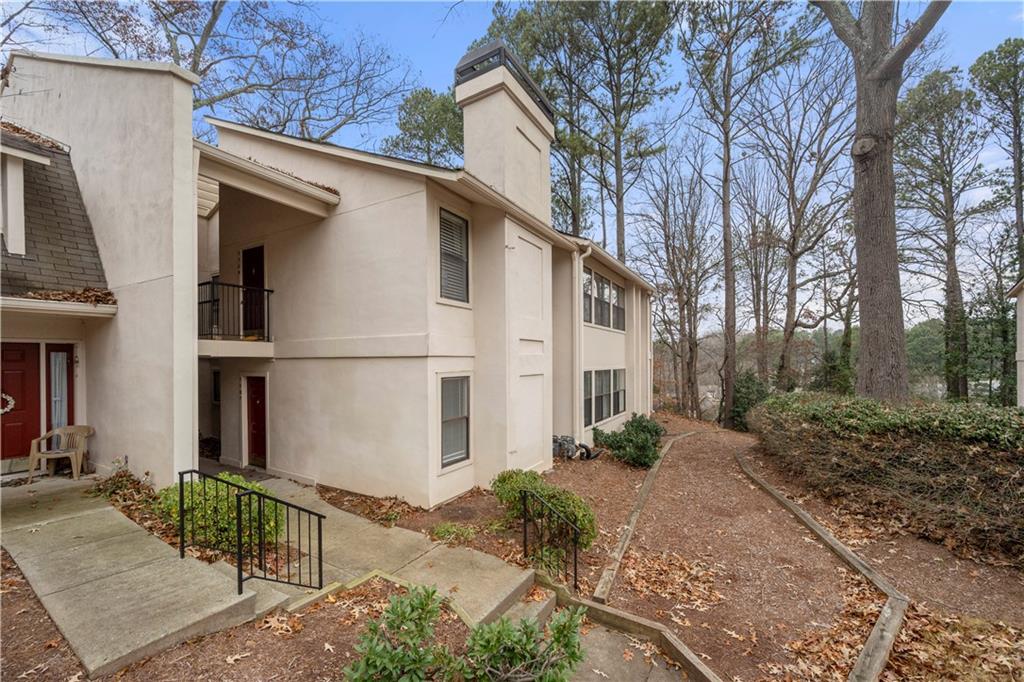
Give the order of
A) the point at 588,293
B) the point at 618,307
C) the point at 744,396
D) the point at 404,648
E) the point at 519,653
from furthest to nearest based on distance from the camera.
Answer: the point at 744,396 < the point at 618,307 < the point at 588,293 < the point at 519,653 < the point at 404,648

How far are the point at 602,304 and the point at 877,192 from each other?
23.3 ft

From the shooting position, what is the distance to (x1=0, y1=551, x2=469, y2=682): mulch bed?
10.2 ft

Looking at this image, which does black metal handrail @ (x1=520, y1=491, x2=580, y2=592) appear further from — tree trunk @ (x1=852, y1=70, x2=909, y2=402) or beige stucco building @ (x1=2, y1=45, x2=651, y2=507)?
tree trunk @ (x1=852, y1=70, x2=909, y2=402)

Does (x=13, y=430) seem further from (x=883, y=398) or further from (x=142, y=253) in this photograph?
(x=883, y=398)

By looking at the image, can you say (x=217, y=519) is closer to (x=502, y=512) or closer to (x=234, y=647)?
(x=234, y=647)

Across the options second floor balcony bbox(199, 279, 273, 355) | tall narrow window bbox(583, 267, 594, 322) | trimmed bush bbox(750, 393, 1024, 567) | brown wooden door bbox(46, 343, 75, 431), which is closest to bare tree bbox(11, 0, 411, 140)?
second floor balcony bbox(199, 279, 273, 355)

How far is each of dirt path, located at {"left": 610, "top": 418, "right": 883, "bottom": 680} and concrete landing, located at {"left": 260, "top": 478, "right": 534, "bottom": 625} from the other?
1.35m

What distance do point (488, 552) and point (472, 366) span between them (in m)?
3.52

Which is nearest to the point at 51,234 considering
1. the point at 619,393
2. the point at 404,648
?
the point at 404,648

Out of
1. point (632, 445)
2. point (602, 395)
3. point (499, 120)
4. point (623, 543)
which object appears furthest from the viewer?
point (602, 395)

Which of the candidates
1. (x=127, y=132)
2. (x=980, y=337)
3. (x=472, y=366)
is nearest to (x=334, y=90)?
(x=127, y=132)

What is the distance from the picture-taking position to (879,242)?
8.71 meters

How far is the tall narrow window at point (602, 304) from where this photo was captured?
13.5 m

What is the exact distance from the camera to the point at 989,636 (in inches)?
169
